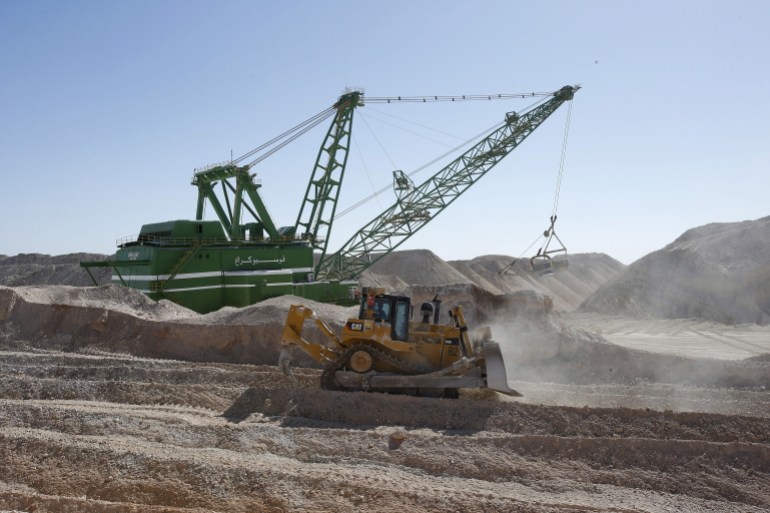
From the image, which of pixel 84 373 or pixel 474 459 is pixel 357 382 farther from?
pixel 84 373

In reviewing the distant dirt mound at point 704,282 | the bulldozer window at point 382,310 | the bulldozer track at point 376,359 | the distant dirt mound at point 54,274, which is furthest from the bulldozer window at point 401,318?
the distant dirt mound at point 54,274

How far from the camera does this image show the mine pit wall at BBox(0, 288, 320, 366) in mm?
13352

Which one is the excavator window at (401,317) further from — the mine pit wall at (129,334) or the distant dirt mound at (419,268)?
the distant dirt mound at (419,268)

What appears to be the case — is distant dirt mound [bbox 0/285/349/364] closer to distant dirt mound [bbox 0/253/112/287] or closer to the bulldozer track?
the bulldozer track

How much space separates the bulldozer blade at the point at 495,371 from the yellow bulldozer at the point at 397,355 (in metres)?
0.08

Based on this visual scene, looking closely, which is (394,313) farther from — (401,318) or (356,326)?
(356,326)

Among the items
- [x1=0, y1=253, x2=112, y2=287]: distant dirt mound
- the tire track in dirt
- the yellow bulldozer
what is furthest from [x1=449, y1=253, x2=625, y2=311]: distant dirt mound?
the tire track in dirt

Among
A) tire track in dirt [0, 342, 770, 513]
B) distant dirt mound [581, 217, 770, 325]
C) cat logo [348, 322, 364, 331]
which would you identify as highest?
distant dirt mound [581, 217, 770, 325]

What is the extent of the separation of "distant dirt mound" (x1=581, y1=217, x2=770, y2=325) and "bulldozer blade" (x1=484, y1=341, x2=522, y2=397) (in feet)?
72.9

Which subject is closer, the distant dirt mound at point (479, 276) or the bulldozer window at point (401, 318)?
the bulldozer window at point (401, 318)

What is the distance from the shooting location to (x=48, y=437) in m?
7.11

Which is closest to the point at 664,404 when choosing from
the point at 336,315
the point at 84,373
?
the point at 336,315

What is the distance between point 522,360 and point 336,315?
171 inches

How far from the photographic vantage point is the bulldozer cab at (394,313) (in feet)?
29.7
